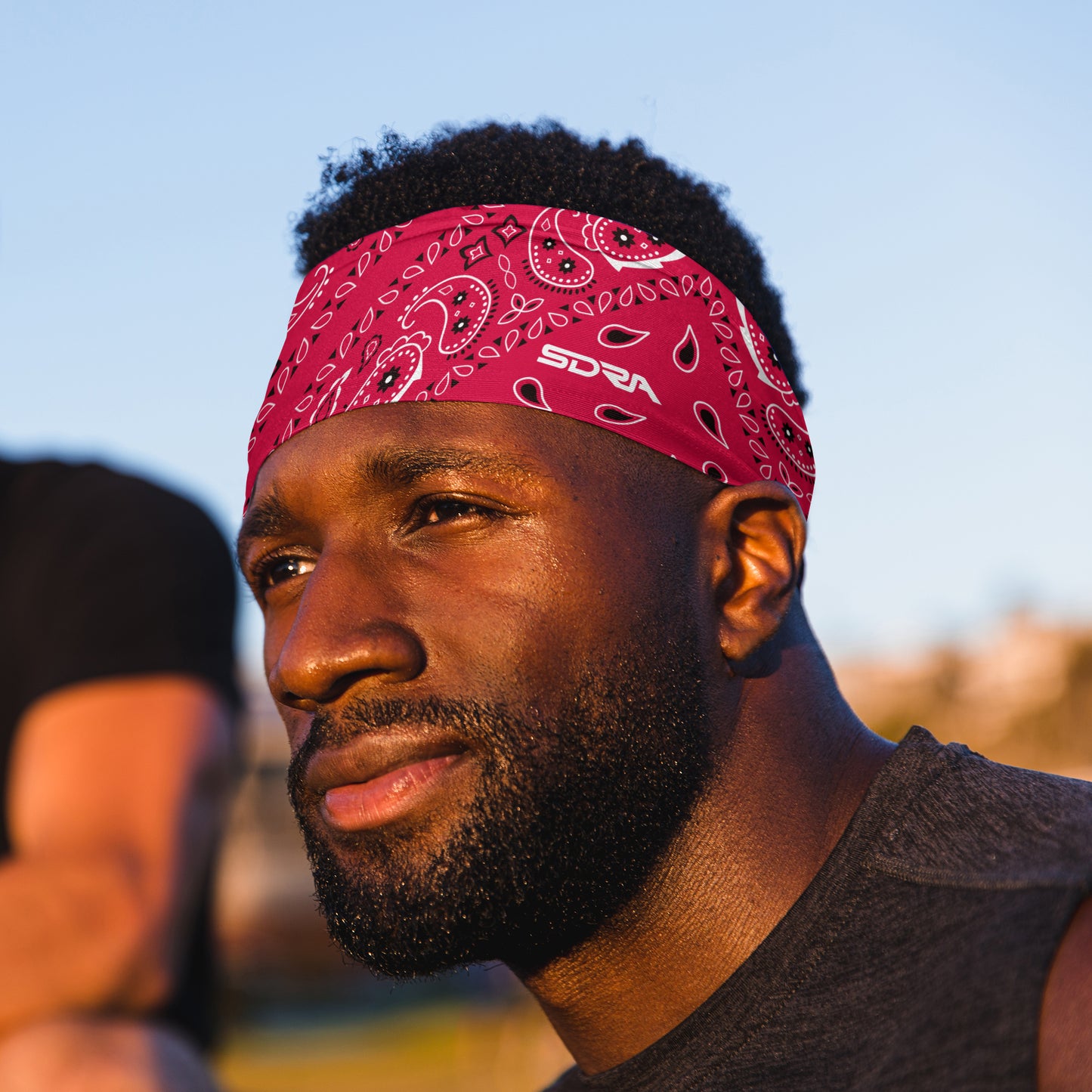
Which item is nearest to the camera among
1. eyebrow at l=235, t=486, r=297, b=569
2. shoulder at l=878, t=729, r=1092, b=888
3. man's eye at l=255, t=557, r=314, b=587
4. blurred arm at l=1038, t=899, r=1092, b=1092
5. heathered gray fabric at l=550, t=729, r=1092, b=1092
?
blurred arm at l=1038, t=899, r=1092, b=1092

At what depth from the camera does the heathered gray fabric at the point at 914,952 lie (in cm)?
194

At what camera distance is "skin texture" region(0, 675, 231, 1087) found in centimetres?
334

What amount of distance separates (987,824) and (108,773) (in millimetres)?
2354

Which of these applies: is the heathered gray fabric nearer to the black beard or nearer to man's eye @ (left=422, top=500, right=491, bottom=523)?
the black beard

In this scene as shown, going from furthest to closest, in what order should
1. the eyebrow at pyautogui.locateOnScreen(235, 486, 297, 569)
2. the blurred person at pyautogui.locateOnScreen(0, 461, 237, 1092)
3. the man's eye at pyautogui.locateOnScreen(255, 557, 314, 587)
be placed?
the blurred person at pyautogui.locateOnScreen(0, 461, 237, 1092)
the man's eye at pyautogui.locateOnScreen(255, 557, 314, 587)
the eyebrow at pyautogui.locateOnScreen(235, 486, 297, 569)

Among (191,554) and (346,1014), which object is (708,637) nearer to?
(191,554)

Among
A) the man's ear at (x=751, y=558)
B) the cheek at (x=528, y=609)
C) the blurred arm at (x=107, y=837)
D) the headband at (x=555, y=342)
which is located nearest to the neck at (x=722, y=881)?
the man's ear at (x=751, y=558)

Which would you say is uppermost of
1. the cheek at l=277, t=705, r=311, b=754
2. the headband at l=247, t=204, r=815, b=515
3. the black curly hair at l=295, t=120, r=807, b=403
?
the black curly hair at l=295, t=120, r=807, b=403

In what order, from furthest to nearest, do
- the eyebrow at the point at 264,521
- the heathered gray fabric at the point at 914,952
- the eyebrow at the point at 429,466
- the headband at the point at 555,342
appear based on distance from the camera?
1. the eyebrow at the point at 264,521
2. the headband at the point at 555,342
3. the eyebrow at the point at 429,466
4. the heathered gray fabric at the point at 914,952

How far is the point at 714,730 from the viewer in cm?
266

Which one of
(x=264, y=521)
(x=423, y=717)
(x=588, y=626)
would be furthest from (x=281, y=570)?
(x=588, y=626)

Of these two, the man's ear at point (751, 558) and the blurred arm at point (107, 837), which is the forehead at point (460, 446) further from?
the blurred arm at point (107, 837)

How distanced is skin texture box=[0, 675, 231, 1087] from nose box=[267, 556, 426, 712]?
1.21 metres

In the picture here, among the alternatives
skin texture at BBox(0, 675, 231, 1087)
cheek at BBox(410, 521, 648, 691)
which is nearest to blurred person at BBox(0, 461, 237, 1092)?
skin texture at BBox(0, 675, 231, 1087)
